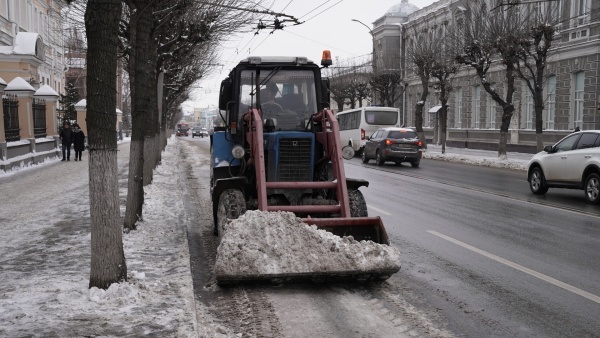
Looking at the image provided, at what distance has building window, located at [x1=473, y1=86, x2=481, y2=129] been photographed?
Result: 44.2 meters

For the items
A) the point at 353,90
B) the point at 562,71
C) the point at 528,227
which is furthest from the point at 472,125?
the point at 528,227

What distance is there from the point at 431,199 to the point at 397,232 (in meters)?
4.79

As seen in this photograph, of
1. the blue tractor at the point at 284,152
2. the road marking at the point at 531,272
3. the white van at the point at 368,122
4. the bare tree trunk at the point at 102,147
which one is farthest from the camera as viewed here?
the white van at the point at 368,122

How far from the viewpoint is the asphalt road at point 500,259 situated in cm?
562

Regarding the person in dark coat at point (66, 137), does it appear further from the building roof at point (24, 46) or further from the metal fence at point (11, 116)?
the building roof at point (24, 46)

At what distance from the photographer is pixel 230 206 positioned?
807cm

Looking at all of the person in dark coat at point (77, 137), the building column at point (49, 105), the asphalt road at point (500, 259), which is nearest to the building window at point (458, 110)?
the person in dark coat at point (77, 137)

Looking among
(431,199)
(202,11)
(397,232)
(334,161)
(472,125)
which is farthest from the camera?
(472,125)

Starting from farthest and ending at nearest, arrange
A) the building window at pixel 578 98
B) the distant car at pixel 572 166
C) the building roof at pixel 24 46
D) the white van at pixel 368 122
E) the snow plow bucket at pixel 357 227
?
the white van at pixel 368 122 → the building window at pixel 578 98 → the building roof at pixel 24 46 → the distant car at pixel 572 166 → the snow plow bucket at pixel 357 227

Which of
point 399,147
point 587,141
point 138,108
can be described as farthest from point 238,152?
point 399,147

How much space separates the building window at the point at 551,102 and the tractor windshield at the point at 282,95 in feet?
93.5

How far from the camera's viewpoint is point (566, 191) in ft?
55.9

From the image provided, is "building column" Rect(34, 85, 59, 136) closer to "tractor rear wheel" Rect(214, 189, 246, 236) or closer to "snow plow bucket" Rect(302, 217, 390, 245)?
"tractor rear wheel" Rect(214, 189, 246, 236)

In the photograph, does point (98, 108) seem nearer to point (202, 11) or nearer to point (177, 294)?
point (177, 294)
